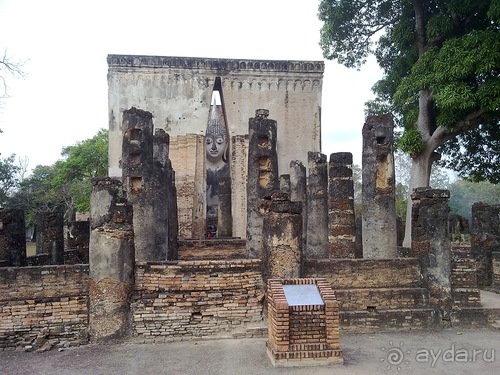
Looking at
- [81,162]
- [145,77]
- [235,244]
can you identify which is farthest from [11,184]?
[235,244]

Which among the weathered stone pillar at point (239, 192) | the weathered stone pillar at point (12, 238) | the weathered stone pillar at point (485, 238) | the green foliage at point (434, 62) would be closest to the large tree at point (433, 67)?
the green foliage at point (434, 62)

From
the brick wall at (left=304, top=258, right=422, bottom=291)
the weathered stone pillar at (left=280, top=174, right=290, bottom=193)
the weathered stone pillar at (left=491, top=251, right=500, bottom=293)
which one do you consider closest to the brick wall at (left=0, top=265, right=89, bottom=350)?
the brick wall at (left=304, top=258, right=422, bottom=291)

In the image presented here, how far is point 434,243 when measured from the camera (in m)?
9.36

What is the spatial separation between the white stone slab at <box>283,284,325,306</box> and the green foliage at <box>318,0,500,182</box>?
29.7 ft

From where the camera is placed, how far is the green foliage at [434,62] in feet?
45.8

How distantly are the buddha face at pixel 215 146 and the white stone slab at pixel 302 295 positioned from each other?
2438 centimetres

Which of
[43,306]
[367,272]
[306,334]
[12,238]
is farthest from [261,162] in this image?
[12,238]

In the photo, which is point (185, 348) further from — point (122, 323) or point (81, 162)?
point (81, 162)

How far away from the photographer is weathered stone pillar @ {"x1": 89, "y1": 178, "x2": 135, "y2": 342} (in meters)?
7.88

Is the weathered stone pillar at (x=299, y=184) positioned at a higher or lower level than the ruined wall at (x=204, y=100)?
lower

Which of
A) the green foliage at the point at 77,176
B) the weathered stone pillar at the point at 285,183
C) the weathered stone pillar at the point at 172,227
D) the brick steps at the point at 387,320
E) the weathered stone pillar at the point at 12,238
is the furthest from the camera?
the green foliage at the point at 77,176

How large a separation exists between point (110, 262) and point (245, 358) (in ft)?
8.70

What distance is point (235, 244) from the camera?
52.3 ft

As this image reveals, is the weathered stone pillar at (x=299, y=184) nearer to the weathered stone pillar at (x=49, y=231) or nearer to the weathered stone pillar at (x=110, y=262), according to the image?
the weathered stone pillar at (x=49, y=231)
